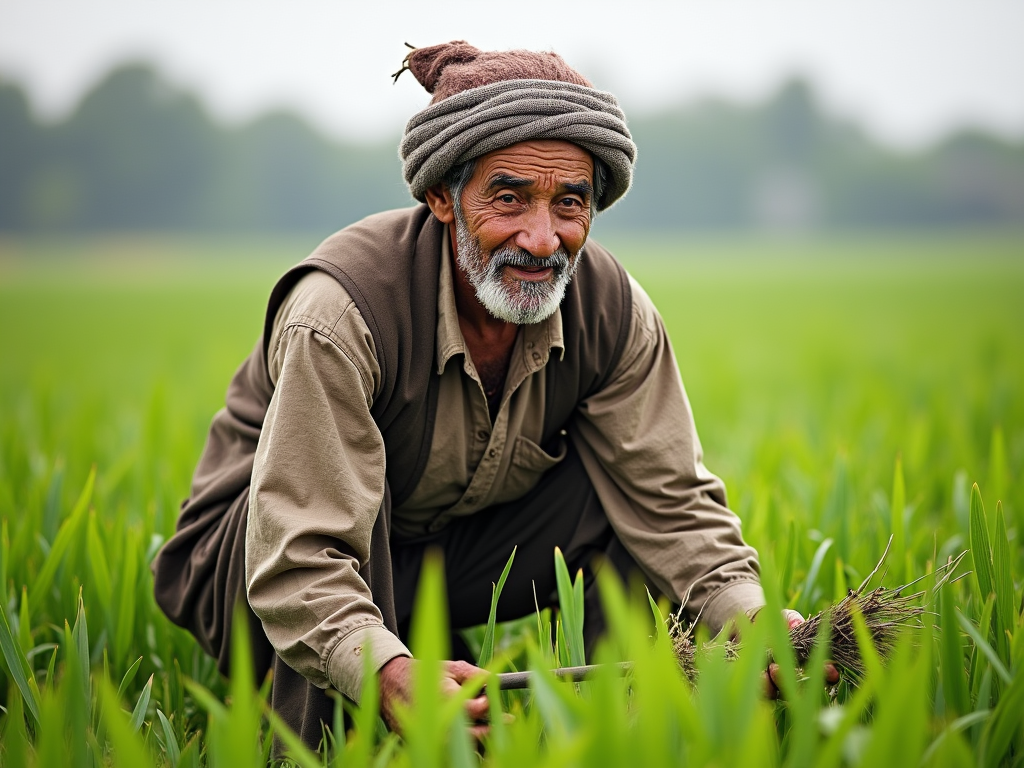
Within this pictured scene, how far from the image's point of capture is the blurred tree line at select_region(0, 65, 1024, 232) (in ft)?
230

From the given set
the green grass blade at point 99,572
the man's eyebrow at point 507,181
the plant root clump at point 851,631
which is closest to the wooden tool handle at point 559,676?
the plant root clump at point 851,631

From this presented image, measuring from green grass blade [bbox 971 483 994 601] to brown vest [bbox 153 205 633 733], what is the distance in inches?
32.3

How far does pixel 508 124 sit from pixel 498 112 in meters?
0.03

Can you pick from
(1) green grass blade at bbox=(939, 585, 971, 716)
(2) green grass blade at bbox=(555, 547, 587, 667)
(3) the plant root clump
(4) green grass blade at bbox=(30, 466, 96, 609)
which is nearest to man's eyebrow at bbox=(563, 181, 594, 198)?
(2) green grass blade at bbox=(555, 547, 587, 667)

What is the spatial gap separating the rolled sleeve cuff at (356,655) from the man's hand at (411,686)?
0.02m

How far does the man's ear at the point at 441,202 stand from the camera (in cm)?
219

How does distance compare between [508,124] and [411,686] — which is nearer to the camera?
[411,686]

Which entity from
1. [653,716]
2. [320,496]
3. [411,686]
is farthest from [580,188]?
[653,716]

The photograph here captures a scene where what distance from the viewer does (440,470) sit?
2191 mm

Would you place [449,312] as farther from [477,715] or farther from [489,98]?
[477,715]

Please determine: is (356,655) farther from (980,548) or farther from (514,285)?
(980,548)

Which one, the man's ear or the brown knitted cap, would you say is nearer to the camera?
the brown knitted cap

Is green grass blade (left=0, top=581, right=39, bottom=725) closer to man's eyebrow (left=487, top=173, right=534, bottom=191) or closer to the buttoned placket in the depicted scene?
the buttoned placket

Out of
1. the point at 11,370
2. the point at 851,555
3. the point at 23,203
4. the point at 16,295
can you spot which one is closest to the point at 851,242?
the point at 16,295
